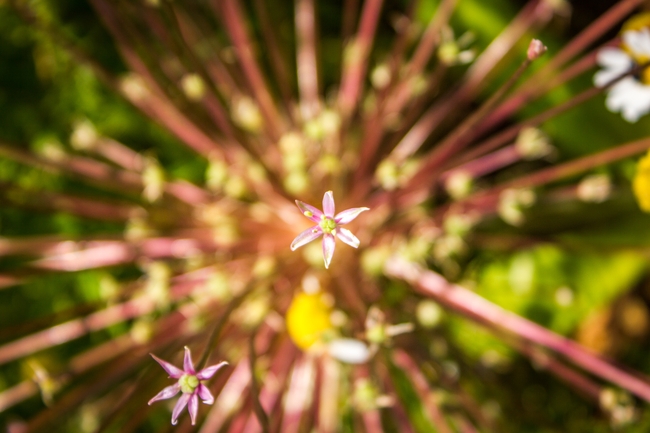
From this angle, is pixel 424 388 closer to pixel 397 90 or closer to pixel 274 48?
pixel 397 90

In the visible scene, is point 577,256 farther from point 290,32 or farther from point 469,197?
point 290,32

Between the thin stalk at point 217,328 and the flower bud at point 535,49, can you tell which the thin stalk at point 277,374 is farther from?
the flower bud at point 535,49

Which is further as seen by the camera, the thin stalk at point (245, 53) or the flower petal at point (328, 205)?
the thin stalk at point (245, 53)

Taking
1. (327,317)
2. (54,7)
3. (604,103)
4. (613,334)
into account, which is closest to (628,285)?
(613,334)

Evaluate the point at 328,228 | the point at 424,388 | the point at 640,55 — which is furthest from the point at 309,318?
the point at 640,55

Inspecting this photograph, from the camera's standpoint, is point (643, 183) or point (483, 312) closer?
point (643, 183)

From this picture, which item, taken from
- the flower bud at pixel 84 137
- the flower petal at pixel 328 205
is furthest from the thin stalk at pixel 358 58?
the flower petal at pixel 328 205

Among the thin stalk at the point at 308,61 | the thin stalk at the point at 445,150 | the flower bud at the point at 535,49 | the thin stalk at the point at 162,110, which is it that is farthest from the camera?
the thin stalk at the point at 308,61
